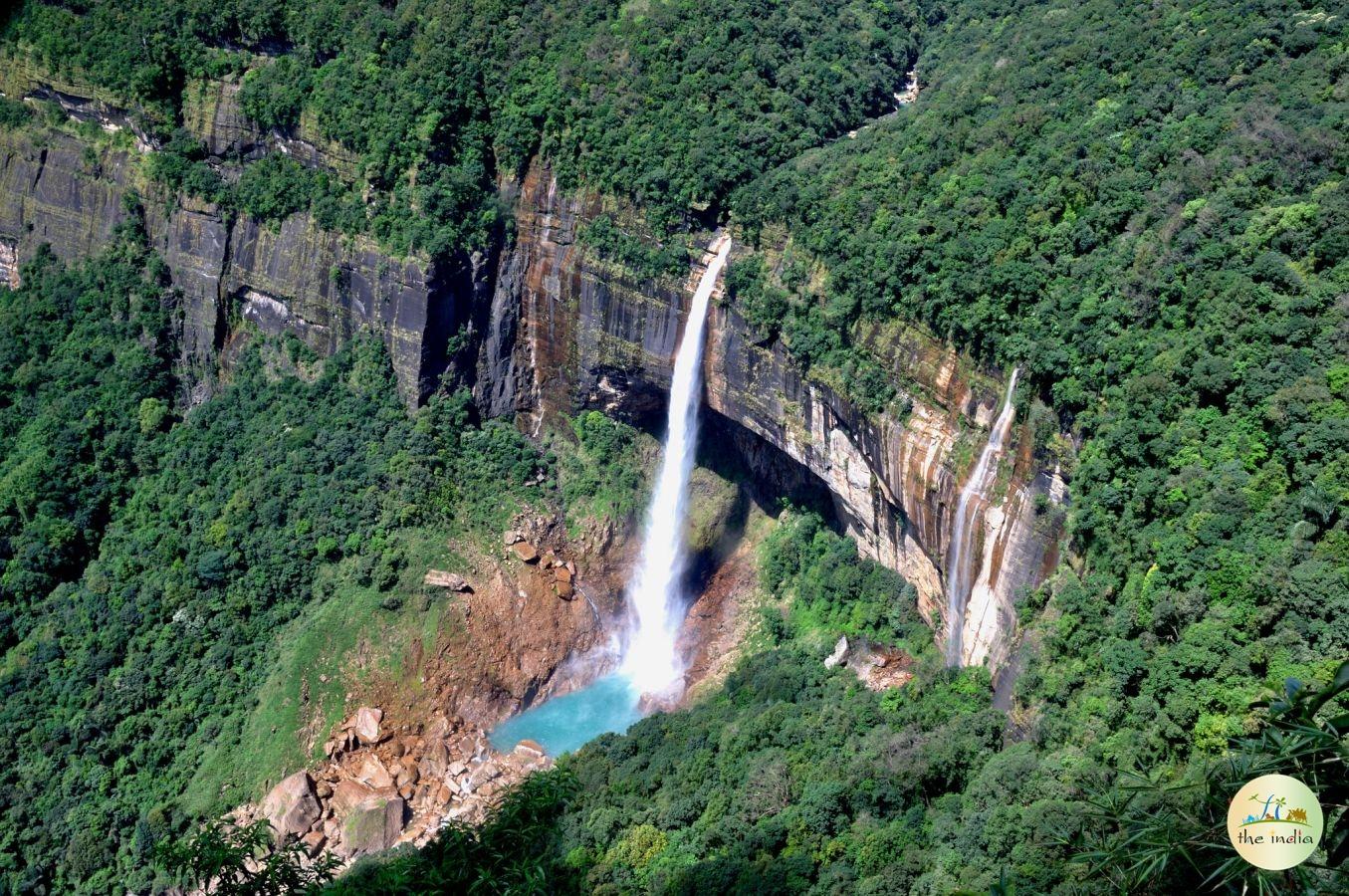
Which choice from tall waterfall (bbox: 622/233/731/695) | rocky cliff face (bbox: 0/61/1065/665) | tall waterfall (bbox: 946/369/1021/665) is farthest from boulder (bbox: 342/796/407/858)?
tall waterfall (bbox: 946/369/1021/665)

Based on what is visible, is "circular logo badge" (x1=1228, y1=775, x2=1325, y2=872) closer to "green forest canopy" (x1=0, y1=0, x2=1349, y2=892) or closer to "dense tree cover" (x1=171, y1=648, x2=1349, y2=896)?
"dense tree cover" (x1=171, y1=648, x2=1349, y2=896)

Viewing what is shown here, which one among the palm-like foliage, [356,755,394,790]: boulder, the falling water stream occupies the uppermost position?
the palm-like foliage

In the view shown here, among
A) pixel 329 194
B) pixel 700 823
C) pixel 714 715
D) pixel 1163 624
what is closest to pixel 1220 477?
pixel 1163 624

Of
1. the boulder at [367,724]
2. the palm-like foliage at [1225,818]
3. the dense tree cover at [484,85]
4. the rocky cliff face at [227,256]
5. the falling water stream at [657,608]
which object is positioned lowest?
the boulder at [367,724]

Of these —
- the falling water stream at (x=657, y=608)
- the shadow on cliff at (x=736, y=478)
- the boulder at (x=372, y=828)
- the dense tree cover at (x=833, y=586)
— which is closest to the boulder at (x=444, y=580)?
the falling water stream at (x=657, y=608)

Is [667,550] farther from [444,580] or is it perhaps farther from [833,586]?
[444,580]

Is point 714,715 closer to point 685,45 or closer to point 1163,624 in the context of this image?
point 1163,624

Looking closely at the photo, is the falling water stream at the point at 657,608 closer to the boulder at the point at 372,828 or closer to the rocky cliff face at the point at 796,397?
the rocky cliff face at the point at 796,397
